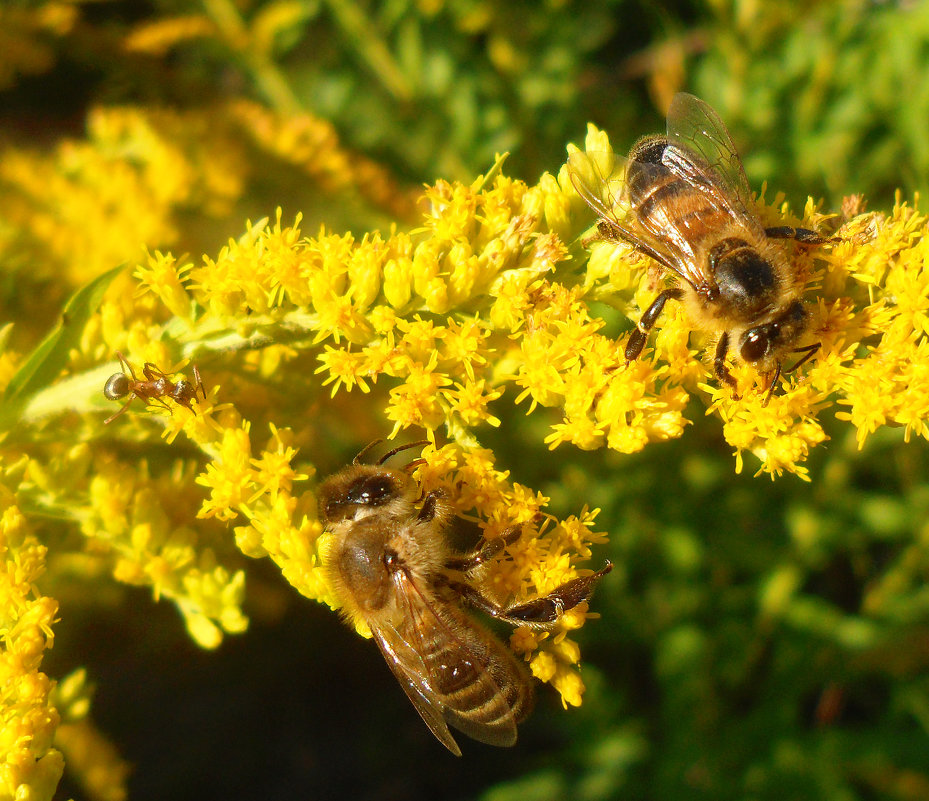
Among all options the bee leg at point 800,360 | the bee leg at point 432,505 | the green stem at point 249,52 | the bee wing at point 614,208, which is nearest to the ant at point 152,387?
the bee leg at point 432,505

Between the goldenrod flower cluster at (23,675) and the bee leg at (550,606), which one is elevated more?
the goldenrod flower cluster at (23,675)

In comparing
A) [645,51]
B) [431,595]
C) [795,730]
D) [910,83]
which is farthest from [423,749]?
[645,51]

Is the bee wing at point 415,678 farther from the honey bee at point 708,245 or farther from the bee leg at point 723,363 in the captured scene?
the bee leg at point 723,363

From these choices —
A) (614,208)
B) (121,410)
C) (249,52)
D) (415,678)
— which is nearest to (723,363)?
(614,208)

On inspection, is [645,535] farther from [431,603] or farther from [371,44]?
[371,44]

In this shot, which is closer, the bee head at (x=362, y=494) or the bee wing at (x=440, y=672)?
the bee wing at (x=440, y=672)
